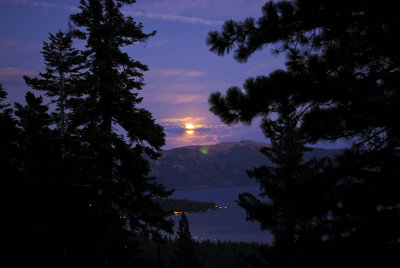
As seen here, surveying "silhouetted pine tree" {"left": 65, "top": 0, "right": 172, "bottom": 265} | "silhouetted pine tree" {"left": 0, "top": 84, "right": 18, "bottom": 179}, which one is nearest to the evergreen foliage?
"silhouetted pine tree" {"left": 65, "top": 0, "right": 172, "bottom": 265}

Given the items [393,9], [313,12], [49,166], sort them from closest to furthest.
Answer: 1. [393,9]
2. [313,12]
3. [49,166]

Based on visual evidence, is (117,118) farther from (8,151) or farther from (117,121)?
(8,151)

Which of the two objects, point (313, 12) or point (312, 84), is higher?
point (313, 12)

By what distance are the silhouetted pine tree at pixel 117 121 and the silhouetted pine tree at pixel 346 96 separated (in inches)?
312

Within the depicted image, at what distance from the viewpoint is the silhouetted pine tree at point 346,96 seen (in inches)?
129

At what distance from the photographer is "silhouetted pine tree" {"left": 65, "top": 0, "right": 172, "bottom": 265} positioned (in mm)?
11680

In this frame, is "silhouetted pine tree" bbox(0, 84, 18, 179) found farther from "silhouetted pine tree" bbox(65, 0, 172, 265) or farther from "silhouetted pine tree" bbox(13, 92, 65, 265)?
"silhouetted pine tree" bbox(65, 0, 172, 265)

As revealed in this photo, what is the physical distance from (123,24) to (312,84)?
36.0ft

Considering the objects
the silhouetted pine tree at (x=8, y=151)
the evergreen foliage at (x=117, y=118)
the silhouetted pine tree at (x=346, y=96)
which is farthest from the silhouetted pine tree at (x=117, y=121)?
the silhouetted pine tree at (x=346, y=96)

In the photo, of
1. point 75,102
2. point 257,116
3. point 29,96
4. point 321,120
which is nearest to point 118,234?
point 75,102

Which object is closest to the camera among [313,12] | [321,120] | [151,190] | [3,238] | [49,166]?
[321,120]

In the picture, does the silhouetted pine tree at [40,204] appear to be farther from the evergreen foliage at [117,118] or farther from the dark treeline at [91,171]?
the evergreen foliage at [117,118]

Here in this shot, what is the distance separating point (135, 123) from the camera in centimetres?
→ 1223

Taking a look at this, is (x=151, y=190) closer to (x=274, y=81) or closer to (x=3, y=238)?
(x=3, y=238)
